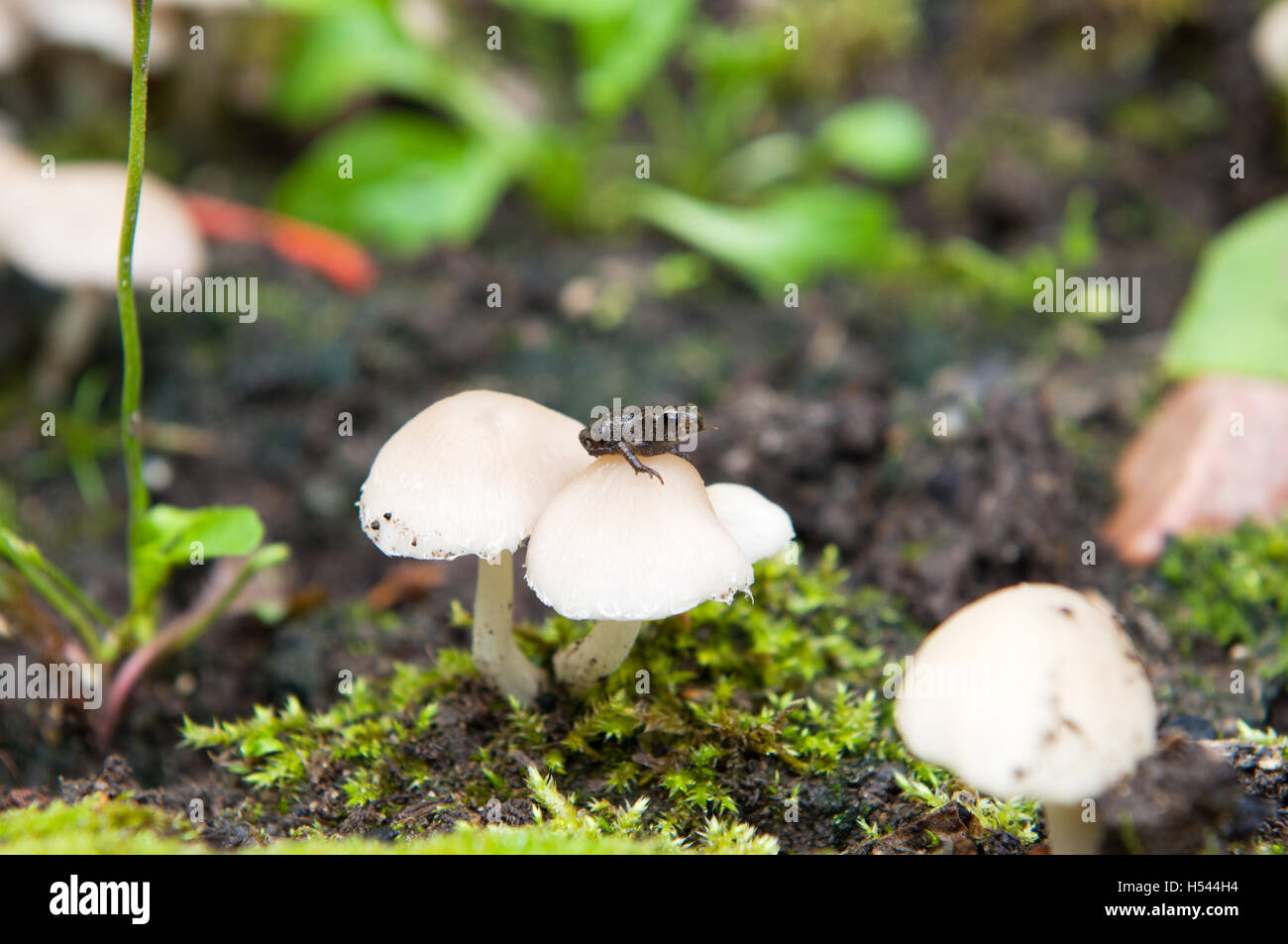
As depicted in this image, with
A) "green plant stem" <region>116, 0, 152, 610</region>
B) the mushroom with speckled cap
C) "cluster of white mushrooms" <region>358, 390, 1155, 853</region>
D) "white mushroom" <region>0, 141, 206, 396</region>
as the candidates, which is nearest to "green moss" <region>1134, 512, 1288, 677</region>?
"cluster of white mushrooms" <region>358, 390, 1155, 853</region>

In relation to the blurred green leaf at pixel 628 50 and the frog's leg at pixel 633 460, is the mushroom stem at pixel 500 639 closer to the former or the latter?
the frog's leg at pixel 633 460

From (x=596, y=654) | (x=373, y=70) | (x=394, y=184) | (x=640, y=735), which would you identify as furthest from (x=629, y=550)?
(x=373, y=70)

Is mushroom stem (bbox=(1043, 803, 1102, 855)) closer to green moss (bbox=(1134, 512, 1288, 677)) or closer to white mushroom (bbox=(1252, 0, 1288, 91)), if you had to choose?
green moss (bbox=(1134, 512, 1288, 677))

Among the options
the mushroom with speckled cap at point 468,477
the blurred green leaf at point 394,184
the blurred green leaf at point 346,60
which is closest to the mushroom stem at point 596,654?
the mushroom with speckled cap at point 468,477

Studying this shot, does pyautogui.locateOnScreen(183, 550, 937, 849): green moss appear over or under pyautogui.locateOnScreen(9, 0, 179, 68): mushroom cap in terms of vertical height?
under
